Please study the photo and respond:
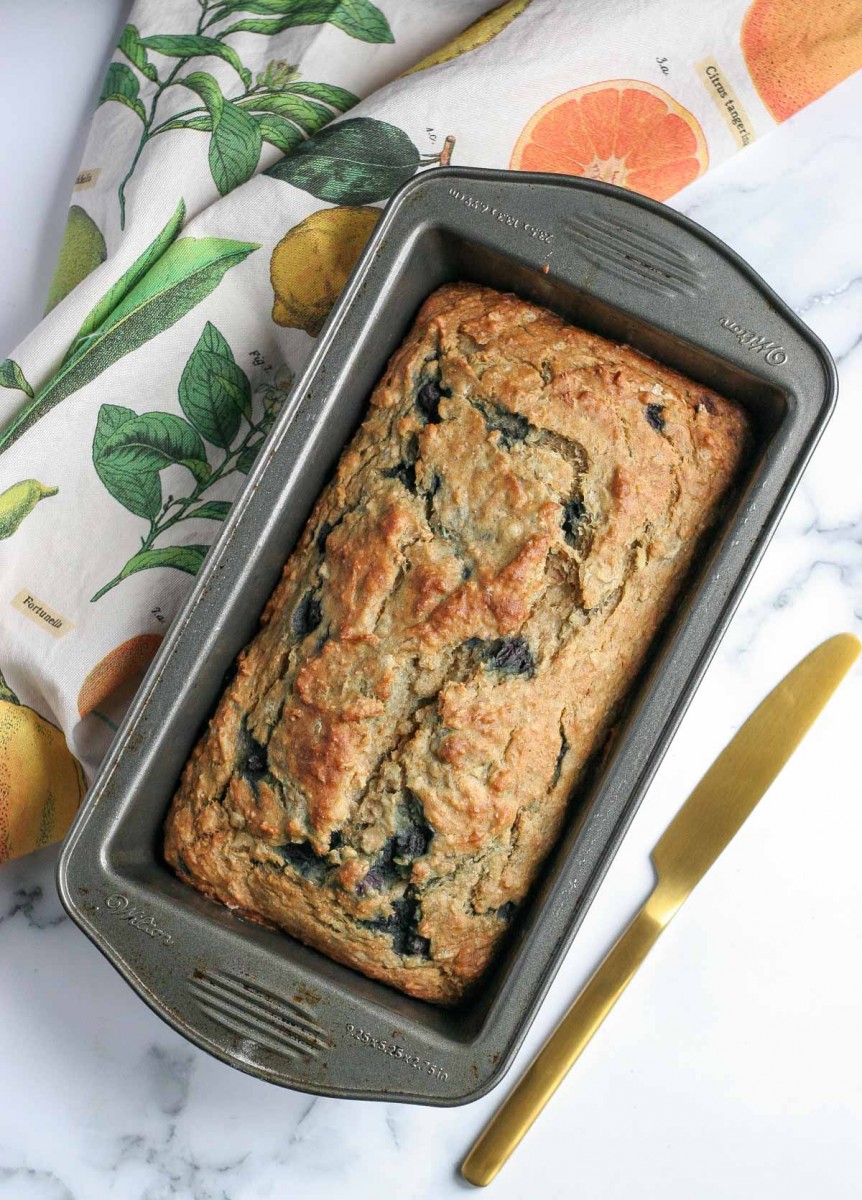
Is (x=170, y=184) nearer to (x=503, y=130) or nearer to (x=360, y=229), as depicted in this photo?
(x=360, y=229)

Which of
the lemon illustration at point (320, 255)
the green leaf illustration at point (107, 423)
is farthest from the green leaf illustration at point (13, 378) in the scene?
the lemon illustration at point (320, 255)

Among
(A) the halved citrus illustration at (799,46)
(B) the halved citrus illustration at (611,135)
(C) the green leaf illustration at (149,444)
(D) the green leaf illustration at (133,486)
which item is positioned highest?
(A) the halved citrus illustration at (799,46)

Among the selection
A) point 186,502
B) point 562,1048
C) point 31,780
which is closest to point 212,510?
point 186,502

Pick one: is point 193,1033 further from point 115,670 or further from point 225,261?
point 225,261

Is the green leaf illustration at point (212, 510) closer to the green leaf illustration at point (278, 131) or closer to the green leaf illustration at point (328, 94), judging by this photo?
the green leaf illustration at point (278, 131)

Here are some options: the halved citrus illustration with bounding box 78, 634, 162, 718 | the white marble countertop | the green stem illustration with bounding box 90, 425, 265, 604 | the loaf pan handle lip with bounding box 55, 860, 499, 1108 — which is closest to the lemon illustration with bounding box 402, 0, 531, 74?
the white marble countertop

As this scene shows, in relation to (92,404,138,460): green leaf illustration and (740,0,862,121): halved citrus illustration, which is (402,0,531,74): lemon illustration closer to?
(740,0,862,121): halved citrus illustration

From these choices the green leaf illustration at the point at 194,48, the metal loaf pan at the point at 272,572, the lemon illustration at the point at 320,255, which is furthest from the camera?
the green leaf illustration at the point at 194,48
